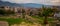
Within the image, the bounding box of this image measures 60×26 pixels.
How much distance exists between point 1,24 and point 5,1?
0.97ft

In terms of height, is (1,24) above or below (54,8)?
below

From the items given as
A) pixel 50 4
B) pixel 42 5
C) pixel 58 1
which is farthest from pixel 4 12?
pixel 58 1

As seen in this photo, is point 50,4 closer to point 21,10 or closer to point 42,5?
point 42,5

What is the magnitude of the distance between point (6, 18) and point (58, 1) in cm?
71

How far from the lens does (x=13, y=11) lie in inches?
62.4

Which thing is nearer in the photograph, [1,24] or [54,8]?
[1,24]

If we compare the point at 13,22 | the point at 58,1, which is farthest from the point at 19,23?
the point at 58,1

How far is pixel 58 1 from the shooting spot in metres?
1.63

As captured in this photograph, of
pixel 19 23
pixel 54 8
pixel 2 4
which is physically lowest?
pixel 19 23

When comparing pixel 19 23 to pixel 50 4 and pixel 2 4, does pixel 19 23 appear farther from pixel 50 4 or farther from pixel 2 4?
pixel 50 4

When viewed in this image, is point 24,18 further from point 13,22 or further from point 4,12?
point 4,12

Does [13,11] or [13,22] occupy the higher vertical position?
[13,11]

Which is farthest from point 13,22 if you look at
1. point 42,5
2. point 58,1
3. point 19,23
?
point 58,1

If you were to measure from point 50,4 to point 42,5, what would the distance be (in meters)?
0.11
